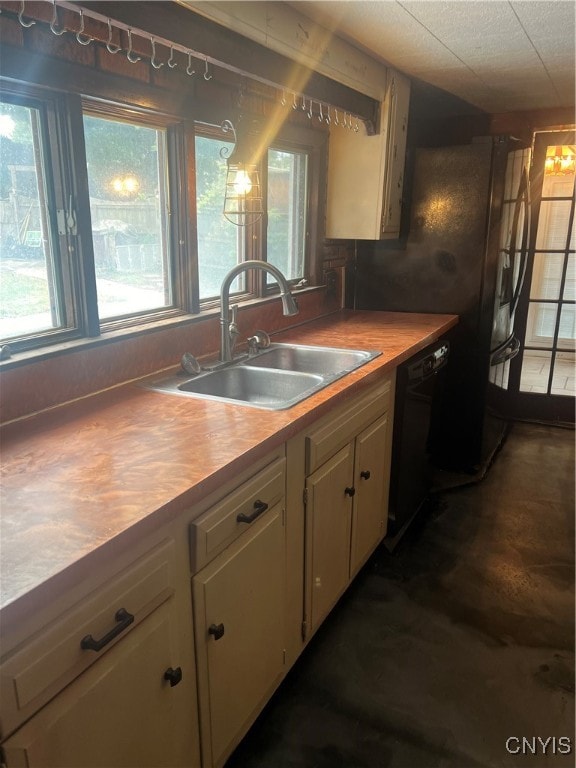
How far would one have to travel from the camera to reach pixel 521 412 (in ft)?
13.9

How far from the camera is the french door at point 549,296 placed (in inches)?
148

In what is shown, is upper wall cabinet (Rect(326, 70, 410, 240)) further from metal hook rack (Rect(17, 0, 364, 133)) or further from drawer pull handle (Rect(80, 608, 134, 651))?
drawer pull handle (Rect(80, 608, 134, 651))

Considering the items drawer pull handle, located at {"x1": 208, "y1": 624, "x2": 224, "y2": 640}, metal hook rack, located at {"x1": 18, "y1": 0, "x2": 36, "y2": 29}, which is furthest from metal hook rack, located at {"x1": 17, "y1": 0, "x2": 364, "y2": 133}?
drawer pull handle, located at {"x1": 208, "y1": 624, "x2": 224, "y2": 640}

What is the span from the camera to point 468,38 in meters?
2.18

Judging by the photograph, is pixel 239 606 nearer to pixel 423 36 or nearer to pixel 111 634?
pixel 111 634

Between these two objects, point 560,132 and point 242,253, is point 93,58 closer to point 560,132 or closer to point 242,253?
point 242,253

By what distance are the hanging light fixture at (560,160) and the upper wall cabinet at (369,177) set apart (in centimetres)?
136

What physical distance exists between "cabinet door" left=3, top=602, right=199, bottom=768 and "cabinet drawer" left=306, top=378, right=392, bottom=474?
691mm

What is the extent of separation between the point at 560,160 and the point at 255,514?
3462 mm

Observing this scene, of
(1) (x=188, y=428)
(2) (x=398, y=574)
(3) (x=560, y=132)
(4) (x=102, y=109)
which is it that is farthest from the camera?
(3) (x=560, y=132)

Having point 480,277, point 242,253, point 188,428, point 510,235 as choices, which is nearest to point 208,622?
point 188,428

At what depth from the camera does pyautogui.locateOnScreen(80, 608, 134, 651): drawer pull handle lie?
96 cm

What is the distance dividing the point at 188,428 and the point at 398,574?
1.33m

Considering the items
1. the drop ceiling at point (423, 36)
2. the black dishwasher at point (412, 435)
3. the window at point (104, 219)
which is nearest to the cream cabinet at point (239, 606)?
the window at point (104, 219)
